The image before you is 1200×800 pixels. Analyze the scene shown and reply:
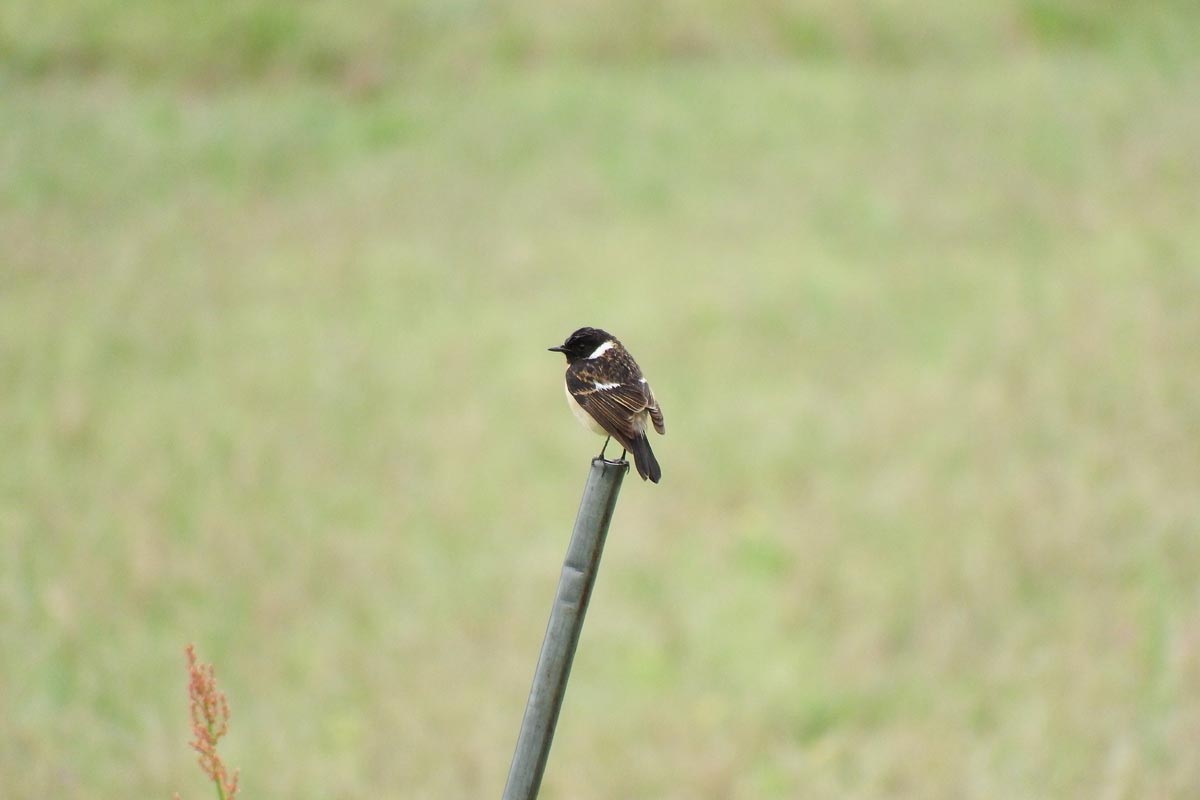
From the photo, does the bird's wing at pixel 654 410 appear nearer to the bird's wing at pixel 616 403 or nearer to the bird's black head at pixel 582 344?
the bird's wing at pixel 616 403

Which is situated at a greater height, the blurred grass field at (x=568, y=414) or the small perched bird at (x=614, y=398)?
the blurred grass field at (x=568, y=414)

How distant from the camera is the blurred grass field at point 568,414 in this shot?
657cm

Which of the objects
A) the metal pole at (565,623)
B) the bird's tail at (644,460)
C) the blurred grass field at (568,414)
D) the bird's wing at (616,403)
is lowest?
the metal pole at (565,623)

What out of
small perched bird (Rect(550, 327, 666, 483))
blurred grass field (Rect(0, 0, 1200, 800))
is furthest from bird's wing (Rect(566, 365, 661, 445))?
blurred grass field (Rect(0, 0, 1200, 800))

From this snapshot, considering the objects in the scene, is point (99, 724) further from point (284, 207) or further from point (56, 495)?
point (284, 207)

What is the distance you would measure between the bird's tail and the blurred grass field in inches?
135

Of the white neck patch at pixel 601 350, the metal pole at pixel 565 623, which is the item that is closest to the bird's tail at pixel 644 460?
the white neck patch at pixel 601 350

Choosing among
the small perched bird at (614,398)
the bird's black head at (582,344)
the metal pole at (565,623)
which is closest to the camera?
the metal pole at (565,623)

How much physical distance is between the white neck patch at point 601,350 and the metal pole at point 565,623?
1002 mm

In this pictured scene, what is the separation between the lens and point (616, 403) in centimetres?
301

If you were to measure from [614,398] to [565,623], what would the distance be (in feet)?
3.22

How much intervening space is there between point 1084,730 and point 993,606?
4.26 ft

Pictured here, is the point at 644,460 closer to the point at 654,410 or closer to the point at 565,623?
the point at 654,410

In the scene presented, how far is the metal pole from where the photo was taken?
210cm
